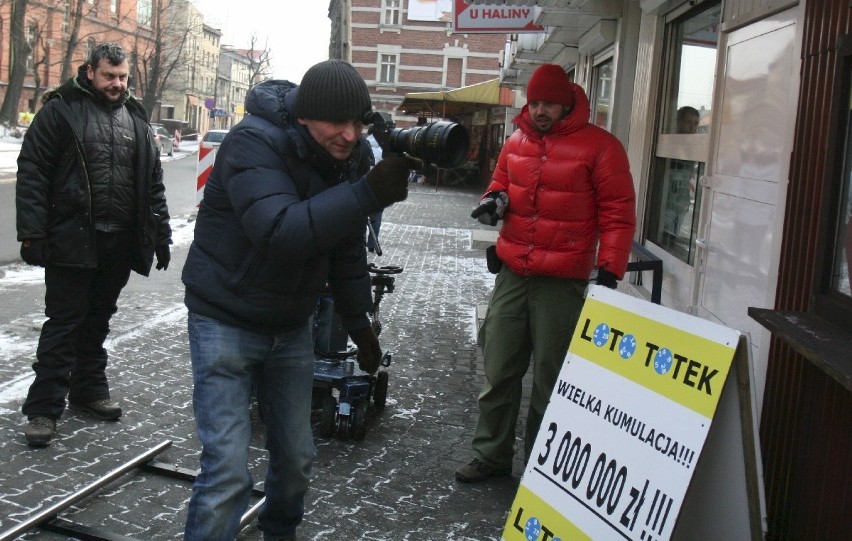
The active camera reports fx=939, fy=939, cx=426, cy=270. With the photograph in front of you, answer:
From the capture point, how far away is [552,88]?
4367 mm

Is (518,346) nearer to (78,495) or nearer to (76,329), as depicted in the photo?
(78,495)

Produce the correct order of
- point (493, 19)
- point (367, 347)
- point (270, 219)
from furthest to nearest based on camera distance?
1. point (493, 19)
2. point (367, 347)
3. point (270, 219)

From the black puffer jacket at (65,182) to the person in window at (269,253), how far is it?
198cm

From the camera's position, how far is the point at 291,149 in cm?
289

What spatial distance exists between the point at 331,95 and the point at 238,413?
3.40ft

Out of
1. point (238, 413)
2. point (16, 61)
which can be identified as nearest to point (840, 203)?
point (238, 413)

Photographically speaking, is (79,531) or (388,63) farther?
(388,63)

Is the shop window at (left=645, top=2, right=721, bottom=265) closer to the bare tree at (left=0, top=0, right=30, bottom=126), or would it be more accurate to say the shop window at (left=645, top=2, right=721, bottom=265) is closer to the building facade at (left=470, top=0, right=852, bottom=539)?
the building facade at (left=470, top=0, right=852, bottom=539)

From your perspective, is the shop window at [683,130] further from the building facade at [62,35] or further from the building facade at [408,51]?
the building facade at [408,51]

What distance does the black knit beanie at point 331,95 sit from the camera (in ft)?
9.12

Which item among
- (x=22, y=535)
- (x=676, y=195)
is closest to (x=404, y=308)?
(x=676, y=195)

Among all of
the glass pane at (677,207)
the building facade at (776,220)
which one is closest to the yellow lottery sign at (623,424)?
the building facade at (776,220)

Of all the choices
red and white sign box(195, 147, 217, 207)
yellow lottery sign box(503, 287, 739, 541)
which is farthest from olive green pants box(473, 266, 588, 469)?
red and white sign box(195, 147, 217, 207)

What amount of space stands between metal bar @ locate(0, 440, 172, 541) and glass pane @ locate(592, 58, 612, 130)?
6.01 m
